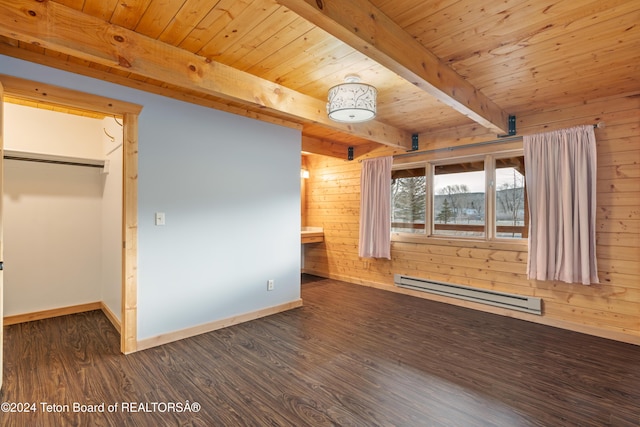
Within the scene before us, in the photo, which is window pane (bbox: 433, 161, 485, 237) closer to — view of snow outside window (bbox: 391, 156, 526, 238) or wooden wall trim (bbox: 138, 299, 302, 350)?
view of snow outside window (bbox: 391, 156, 526, 238)

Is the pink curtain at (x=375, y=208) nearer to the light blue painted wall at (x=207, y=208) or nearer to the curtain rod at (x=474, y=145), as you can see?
the curtain rod at (x=474, y=145)

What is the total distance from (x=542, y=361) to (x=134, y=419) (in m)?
3.00

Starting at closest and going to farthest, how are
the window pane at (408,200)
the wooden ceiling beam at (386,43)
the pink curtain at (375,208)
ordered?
the wooden ceiling beam at (386,43) → the window pane at (408,200) → the pink curtain at (375,208)

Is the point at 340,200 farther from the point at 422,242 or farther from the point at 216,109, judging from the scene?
the point at 216,109

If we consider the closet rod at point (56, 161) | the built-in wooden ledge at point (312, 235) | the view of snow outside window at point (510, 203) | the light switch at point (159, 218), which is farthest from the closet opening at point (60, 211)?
the view of snow outside window at point (510, 203)

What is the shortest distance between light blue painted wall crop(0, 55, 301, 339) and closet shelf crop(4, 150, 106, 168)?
1.39 meters

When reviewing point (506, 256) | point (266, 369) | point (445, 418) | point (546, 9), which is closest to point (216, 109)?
point (266, 369)

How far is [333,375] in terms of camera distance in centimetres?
237

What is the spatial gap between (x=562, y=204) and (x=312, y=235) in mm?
3674

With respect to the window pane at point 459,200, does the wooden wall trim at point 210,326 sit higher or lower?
lower

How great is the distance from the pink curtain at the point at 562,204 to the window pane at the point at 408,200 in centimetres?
145

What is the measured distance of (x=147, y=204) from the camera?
9.37ft

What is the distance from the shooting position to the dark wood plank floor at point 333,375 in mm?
1916

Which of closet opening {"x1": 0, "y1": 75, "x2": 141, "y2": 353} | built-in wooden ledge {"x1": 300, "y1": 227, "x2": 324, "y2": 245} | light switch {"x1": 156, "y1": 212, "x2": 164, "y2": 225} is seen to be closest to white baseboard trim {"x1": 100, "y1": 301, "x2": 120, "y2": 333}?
closet opening {"x1": 0, "y1": 75, "x2": 141, "y2": 353}
